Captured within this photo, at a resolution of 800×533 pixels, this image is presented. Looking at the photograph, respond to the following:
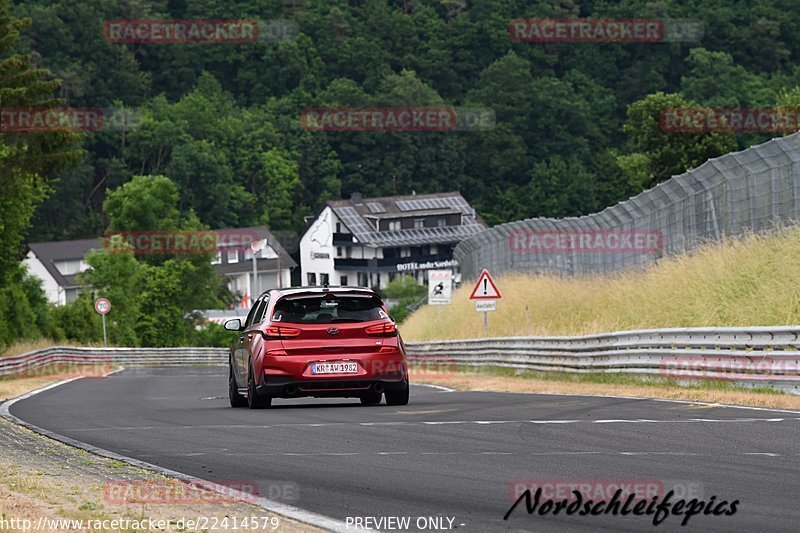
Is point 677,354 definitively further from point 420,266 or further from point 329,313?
point 420,266

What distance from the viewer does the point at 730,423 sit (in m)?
14.4

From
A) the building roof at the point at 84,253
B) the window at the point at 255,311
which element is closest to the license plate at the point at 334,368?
the window at the point at 255,311

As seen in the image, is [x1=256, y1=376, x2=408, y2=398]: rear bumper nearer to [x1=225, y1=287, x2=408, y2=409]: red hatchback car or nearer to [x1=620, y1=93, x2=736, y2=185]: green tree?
[x1=225, y1=287, x2=408, y2=409]: red hatchback car

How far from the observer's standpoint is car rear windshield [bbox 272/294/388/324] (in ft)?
61.5

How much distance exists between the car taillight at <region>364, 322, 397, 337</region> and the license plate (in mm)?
443

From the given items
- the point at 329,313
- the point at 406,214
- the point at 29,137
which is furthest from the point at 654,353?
the point at 406,214

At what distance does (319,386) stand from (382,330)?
3.24 feet

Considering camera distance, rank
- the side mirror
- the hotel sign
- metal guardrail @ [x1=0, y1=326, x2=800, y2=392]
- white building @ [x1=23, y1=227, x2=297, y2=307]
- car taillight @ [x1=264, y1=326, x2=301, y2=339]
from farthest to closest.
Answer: the hotel sign
white building @ [x1=23, y1=227, x2=297, y2=307]
the side mirror
metal guardrail @ [x1=0, y1=326, x2=800, y2=392]
car taillight @ [x1=264, y1=326, x2=301, y2=339]

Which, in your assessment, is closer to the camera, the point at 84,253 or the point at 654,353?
the point at 654,353

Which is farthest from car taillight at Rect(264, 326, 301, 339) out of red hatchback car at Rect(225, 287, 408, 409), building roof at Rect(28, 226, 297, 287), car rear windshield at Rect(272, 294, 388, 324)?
building roof at Rect(28, 226, 297, 287)

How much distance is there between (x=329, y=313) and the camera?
1898cm

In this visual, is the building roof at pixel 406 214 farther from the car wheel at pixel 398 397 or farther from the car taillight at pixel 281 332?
the car taillight at pixel 281 332

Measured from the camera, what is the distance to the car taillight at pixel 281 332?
1856 centimetres

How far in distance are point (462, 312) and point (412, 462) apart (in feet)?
124
